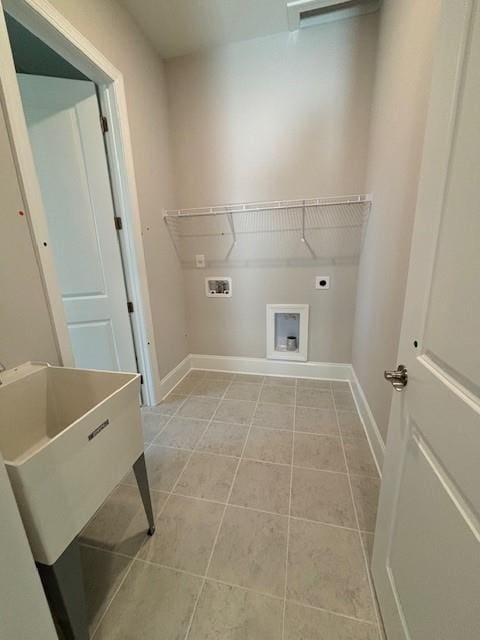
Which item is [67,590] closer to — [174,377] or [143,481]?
[143,481]

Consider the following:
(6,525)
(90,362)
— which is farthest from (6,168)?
(90,362)

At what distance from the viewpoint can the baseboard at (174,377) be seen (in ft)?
7.77

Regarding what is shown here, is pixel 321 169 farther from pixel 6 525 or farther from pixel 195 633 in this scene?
pixel 195 633

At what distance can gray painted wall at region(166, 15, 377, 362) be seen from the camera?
198 cm

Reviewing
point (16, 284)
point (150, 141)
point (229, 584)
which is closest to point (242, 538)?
point (229, 584)

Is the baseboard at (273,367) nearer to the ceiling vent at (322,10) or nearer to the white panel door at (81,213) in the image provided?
the white panel door at (81,213)

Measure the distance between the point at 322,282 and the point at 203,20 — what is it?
214 cm

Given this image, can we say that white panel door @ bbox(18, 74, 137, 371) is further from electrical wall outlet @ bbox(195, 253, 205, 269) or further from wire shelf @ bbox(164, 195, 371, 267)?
electrical wall outlet @ bbox(195, 253, 205, 269)

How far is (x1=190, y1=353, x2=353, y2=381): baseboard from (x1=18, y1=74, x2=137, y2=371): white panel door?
94 cm

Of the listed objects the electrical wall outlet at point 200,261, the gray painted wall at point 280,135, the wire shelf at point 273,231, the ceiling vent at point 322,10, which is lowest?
the electrical wall outlet at point 200,261

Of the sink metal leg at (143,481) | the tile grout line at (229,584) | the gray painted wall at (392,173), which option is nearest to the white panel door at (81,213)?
the sink metal leg at (143,481)

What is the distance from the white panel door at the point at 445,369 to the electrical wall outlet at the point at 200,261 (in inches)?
82.2

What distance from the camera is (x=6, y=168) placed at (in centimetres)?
109

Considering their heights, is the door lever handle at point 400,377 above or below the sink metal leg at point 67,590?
above
